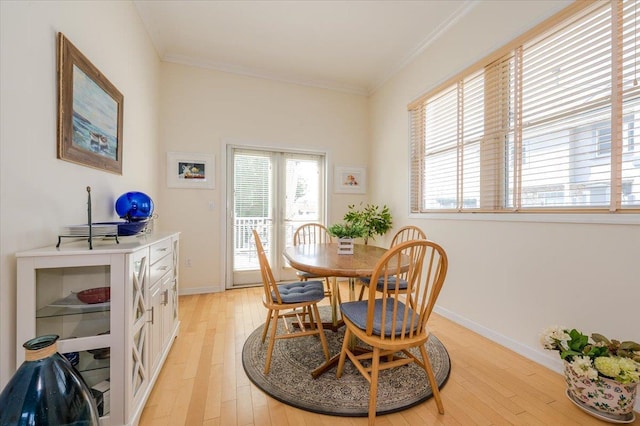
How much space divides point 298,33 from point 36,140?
98.7 inches

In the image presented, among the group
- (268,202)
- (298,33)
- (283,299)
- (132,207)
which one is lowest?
(283,299)

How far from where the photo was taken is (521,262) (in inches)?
77.1

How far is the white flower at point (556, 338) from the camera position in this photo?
153 cm

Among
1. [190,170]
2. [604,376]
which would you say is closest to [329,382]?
[604,376]

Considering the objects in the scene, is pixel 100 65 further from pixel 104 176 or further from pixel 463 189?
pixel 463 189

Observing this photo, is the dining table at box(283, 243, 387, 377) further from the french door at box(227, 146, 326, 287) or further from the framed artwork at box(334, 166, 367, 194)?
the framed artwork at box(334, 166, 367, 194)

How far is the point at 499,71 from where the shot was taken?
7.09ft

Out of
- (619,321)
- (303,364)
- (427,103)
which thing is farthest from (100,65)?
(619,321)

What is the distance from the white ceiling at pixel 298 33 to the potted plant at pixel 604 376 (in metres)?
2.75

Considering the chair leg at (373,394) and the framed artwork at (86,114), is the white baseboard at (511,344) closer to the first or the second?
the chair leg at (373,394)

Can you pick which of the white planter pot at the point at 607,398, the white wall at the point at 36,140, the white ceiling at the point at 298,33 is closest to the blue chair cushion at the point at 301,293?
the white wall at the point at 36,140

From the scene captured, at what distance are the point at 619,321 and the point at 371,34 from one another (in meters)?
3.11

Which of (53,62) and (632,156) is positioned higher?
(53,62)

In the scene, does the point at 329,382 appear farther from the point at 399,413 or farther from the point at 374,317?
the point at 374,317
